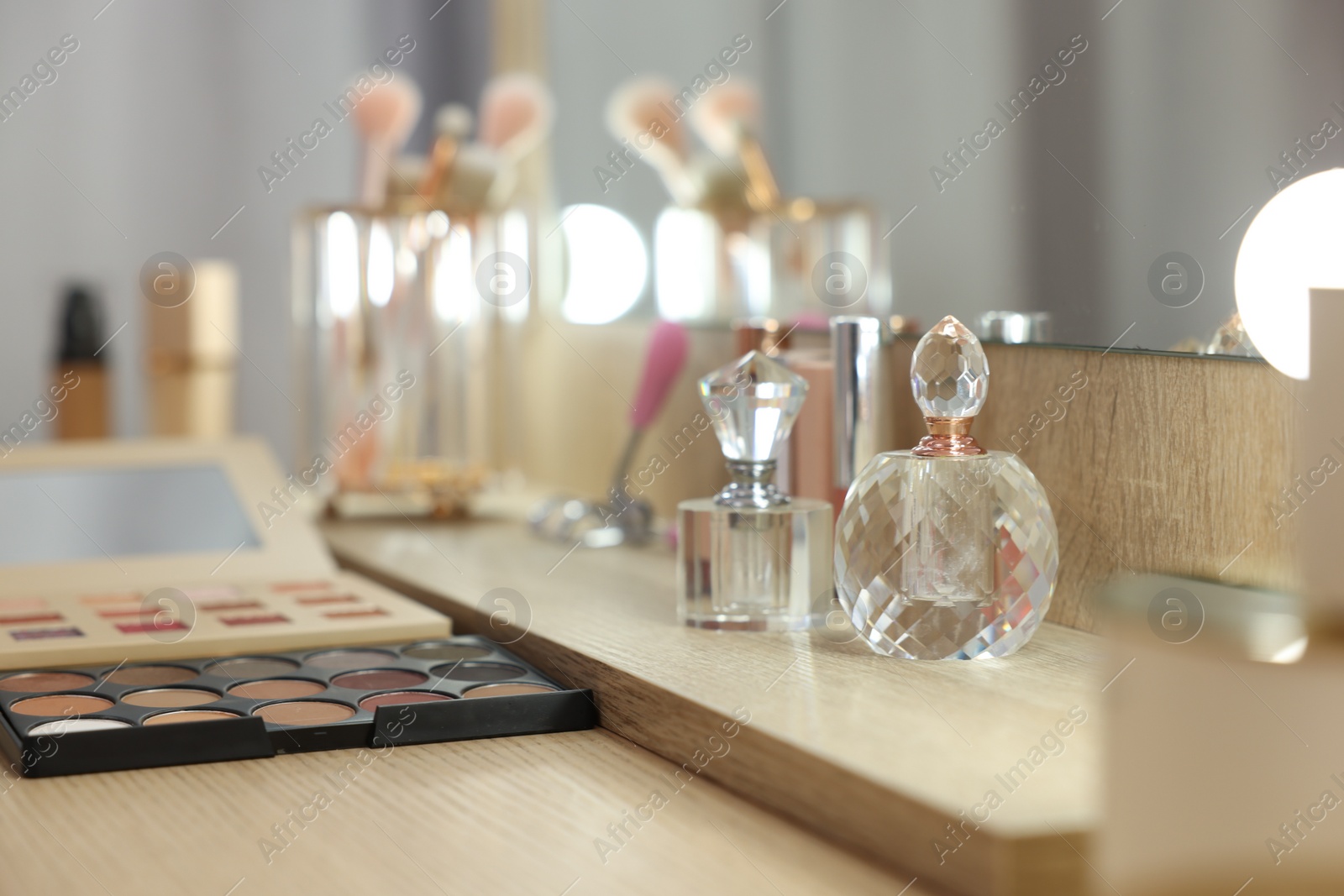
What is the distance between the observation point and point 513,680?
573 millimetres

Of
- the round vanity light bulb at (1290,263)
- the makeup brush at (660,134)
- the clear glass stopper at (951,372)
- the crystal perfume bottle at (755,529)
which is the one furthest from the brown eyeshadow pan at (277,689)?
the makeup brush at (660,134)

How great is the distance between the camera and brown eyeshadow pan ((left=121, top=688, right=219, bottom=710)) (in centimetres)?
54

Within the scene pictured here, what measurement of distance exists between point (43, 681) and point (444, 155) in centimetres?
48

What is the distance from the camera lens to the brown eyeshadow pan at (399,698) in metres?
0.53

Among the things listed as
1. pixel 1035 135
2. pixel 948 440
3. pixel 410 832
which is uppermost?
pixel 1035 135

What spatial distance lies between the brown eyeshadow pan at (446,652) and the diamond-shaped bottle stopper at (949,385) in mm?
220

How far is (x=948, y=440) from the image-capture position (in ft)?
1.71

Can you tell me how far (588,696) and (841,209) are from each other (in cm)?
42

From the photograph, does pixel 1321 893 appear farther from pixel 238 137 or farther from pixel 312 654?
pixel 238 137

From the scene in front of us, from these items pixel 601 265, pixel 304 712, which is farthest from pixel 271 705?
pixel 601 265

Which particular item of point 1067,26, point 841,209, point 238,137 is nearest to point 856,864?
point 1067,26

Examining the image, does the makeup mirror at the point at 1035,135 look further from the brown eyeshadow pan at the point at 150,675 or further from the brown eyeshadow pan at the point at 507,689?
the brown eyeshadow pan at the point at 150,675

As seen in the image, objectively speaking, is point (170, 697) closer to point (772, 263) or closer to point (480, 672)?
point (480, 672)

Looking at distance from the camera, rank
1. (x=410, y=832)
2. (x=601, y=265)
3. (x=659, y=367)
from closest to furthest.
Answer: (x=410, y=832) → (x=659, y=367) → (x=601, y=265)
